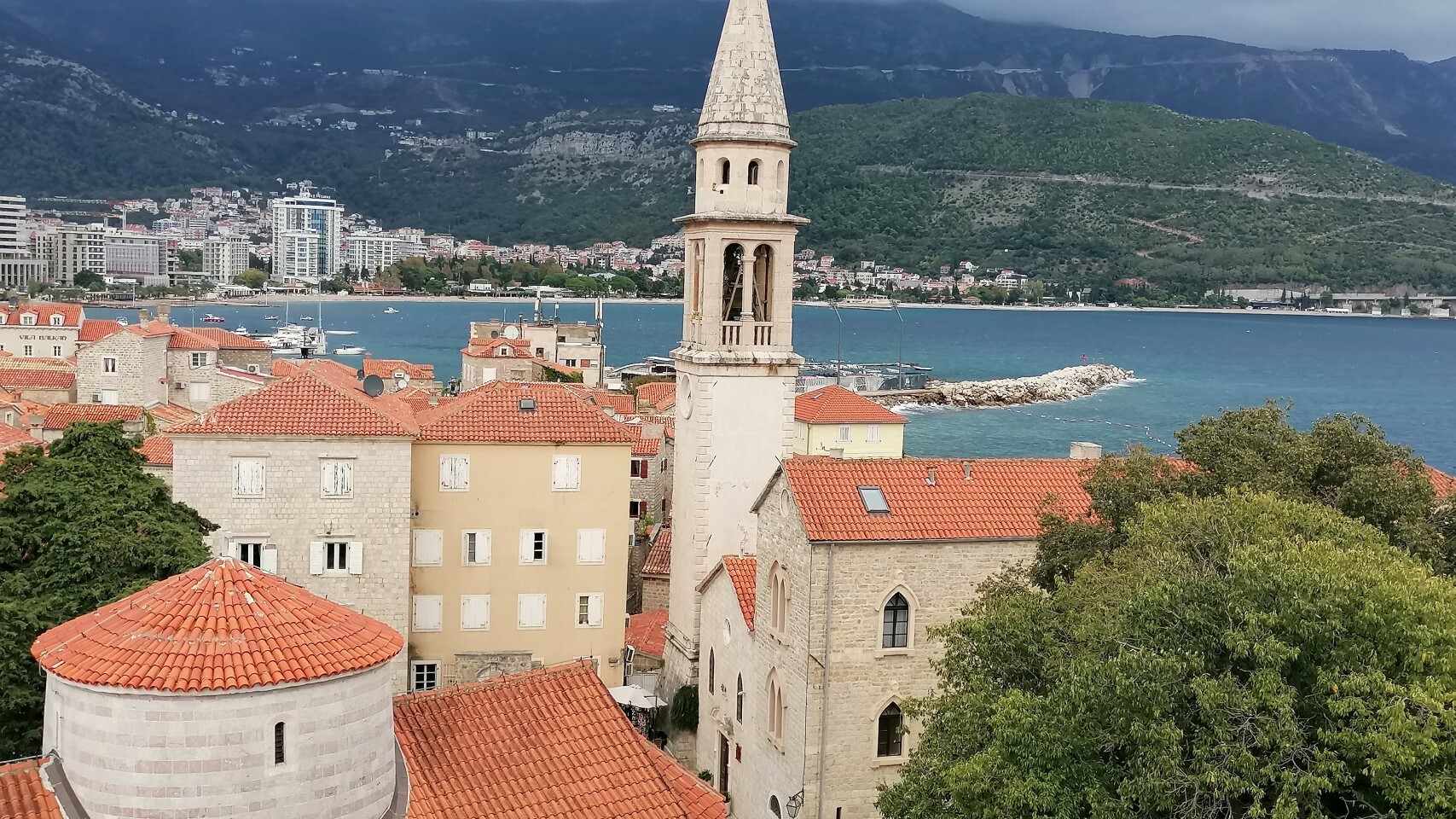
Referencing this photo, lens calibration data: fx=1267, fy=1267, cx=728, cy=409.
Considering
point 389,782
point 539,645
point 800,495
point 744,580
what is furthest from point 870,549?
point 539,645

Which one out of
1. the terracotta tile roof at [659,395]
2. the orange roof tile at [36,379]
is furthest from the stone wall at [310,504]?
the orange roof tile at [36,379]

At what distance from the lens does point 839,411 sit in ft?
205

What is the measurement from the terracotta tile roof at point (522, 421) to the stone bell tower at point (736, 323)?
8.63 feet

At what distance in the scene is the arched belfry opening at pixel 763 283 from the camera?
99.3ft

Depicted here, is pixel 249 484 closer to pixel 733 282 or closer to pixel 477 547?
pixel 477 547

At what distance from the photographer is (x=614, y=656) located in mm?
32906

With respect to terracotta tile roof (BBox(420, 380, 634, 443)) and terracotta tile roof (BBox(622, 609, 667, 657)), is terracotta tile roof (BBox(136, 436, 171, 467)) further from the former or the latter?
terracotta tile roof (BBox(622, 609, 667, 657))

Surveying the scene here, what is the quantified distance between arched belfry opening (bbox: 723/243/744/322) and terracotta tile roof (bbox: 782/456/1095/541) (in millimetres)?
6856

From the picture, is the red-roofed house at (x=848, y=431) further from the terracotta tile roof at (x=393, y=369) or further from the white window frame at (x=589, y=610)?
the white window frame at (x=589, y=610)

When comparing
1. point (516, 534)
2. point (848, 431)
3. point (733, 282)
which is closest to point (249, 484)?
point (516, 534)

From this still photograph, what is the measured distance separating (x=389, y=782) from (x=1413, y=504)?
650 inches

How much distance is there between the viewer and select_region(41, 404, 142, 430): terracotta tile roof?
1860 inches

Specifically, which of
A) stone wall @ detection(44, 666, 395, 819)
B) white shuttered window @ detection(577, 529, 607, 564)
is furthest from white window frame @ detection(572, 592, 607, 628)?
stone wall @ detection(44, 666, 395, 819)

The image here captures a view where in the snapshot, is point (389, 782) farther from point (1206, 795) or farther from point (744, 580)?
point (744, 580)
